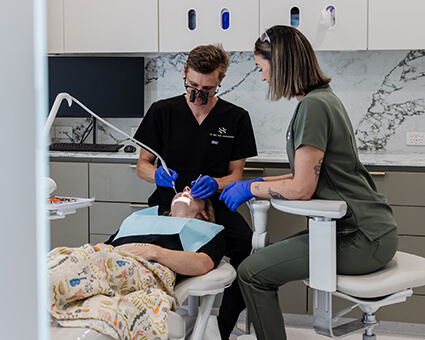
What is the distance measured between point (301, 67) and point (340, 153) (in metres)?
0.33

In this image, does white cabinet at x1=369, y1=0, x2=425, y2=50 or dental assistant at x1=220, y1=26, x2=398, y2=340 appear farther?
white cabinet at x1=369, y1=0, x2=425, y2=50

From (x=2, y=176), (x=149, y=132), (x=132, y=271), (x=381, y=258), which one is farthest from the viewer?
(x=149, y=132)

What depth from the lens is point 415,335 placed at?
267cm

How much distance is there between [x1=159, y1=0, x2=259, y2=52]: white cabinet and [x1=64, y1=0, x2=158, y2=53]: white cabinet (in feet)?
0.24

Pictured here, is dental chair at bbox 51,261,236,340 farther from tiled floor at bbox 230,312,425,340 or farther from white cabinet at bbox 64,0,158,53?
white cabinet at bbox 64,0,158,53

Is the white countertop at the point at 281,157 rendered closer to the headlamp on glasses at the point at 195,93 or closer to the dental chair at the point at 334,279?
the headlamp on glasses at the point at 195,93

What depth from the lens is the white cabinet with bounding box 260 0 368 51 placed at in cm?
277

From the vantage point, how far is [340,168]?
1.74 m

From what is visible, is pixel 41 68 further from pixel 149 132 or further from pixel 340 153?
pixel 149 132

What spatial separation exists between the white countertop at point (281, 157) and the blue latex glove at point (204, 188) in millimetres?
544

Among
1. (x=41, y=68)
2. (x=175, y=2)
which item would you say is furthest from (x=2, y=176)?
(x=175, y=2)

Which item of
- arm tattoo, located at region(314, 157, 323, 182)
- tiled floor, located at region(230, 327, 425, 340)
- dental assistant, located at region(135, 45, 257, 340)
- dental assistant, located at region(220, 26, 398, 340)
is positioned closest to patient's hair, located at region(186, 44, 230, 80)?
dental assistant, located at region(135, 45, 257, 340)

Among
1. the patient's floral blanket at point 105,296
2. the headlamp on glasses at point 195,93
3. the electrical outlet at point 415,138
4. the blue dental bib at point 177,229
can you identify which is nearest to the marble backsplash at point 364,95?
the electrical outlet at point 415,138

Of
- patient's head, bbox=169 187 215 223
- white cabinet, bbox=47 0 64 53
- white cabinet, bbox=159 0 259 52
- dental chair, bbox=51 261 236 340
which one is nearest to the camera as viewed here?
dental chair, bbox=51 261 236 340
